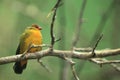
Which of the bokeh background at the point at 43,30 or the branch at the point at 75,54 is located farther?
the bokeh background at the point at 43,30

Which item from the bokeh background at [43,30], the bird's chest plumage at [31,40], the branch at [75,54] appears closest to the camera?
the branch at [75,54]

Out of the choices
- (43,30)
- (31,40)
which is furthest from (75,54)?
(43,30)

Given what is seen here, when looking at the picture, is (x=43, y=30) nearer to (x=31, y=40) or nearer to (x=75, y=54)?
(x=31, y=40)

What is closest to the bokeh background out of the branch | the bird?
the bird

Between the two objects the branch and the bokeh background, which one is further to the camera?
the bokeh background

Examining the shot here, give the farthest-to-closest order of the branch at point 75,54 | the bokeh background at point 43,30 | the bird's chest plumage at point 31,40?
the bokeh background at point 43,30 < the bird's chest plumage at point 31,40 < the branch at point 75,54

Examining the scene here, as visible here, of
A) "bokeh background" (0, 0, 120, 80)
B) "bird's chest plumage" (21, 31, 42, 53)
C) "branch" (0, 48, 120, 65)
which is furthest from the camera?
"bokeh background" (0, 0, 120, 80)

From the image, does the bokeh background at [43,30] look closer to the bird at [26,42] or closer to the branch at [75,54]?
the bird at [26,42]

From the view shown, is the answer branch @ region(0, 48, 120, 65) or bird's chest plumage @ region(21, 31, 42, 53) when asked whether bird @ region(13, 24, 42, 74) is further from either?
branch @ region(0, 48, 120, 65)

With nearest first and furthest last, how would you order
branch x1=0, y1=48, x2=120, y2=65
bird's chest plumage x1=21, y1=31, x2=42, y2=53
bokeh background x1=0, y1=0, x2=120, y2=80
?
branch x1=0, y1=48, x2=120, y2=65 → bird's chest plumage x1=21, y1=31, x2=42, y2=53 → bokeh background x1=0, y1=0, x2=120, y2=80

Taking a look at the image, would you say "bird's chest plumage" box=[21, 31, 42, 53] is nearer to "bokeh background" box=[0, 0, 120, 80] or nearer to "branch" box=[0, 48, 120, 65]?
"branch" box=[0, 48, 120, 65]

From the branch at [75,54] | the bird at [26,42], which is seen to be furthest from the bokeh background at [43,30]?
the branch at [75,54]

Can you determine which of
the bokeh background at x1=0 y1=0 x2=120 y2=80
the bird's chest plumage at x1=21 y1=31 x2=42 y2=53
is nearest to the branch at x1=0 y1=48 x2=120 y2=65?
the bird's chest plumage at x1=21 y1=31 x2=42 y2=53

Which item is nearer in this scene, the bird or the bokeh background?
the bird
